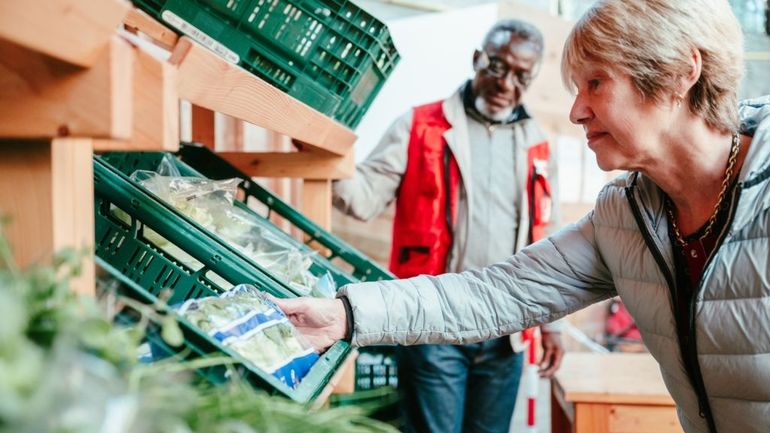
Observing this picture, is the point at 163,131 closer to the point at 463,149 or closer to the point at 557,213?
the point at 463,149

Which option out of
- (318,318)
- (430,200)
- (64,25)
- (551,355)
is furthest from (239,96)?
(551,355)

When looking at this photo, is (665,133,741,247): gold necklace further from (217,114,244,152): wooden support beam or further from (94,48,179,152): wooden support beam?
(217,114,244,152): wooden support beam

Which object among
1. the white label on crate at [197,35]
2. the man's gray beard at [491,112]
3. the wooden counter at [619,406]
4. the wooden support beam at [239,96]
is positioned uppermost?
the man's gray beard at [491,112]

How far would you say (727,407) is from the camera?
146 cm

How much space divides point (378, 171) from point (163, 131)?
187 cm

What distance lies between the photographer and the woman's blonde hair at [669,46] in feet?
4.83

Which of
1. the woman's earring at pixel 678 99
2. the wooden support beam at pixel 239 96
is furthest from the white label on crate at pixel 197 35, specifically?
the woman's earring at pixel 678 99

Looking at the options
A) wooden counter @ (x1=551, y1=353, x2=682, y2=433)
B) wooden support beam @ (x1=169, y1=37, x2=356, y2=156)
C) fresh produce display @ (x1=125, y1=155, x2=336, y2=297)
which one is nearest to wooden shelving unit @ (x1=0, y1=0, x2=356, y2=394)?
wooden support beam @ (x1=169, y1=37, x2=356, y2=156)

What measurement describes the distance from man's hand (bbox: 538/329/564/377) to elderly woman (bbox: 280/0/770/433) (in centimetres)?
105

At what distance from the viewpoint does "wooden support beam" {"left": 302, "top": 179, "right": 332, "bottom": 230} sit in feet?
7.44

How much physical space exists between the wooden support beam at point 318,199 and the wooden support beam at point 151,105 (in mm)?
1464

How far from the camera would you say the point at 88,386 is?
540 mm

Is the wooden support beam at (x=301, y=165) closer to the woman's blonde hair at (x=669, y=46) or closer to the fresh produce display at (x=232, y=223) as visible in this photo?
the fresh produce display at (x=232, y=223)

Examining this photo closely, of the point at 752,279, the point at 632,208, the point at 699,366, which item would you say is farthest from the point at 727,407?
the point at 632,208
